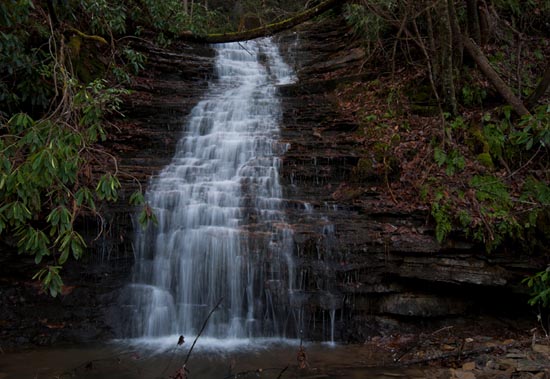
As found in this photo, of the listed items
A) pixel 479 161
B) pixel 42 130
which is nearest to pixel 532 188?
pixel 479 161

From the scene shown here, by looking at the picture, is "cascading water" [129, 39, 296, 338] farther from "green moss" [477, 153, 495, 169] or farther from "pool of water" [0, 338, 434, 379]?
"green moss" [477, 153, 495, 169]

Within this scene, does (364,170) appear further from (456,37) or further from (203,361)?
(203,361)

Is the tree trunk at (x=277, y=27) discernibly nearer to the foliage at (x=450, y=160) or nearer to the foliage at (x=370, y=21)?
the foliage at (x=450, y=160)

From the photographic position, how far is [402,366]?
514 cm

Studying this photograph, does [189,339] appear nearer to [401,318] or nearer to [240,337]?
[240,337]

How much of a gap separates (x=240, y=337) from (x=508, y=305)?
4.27m

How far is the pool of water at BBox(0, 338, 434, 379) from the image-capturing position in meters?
4.96

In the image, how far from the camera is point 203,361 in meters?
5.39

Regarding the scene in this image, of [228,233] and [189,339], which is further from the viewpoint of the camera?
[228,233]

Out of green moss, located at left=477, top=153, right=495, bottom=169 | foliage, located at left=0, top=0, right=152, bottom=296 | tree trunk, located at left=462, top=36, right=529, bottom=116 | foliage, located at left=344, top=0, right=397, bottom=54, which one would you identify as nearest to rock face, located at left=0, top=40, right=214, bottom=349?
foliage, located at left=0, top=0, right=152, bottom=296

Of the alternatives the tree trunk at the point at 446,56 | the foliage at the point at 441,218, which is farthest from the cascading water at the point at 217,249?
the tree trunk at the point at 446,56

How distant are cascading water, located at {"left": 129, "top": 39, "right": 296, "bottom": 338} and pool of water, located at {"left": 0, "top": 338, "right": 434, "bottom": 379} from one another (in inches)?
15.2

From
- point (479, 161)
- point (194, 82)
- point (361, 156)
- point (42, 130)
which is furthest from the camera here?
point (194, 82)

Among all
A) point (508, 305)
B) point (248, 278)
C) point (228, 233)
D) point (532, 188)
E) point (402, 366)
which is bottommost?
point (402, 366)
